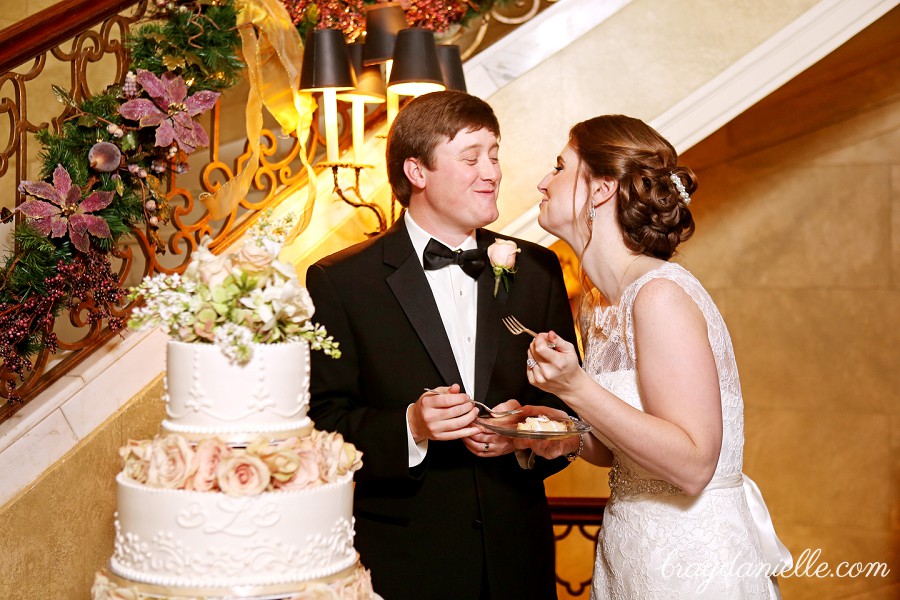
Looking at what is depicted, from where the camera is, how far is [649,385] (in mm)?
2604

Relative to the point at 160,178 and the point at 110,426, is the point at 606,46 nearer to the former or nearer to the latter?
the point at 160,178

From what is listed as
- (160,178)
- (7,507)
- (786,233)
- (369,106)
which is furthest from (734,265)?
(7,507)

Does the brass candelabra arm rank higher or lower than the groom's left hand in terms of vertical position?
higher

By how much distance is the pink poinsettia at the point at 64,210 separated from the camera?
10.8 feet

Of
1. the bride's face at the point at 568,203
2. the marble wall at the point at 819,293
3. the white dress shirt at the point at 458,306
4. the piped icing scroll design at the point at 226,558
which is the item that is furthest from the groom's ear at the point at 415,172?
the marble wall at the point at 819,293

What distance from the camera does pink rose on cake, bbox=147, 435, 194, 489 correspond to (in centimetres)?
212

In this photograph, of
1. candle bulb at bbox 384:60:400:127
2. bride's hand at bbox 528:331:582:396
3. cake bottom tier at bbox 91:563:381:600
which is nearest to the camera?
cake bottom tier at bbox 91:563:381:600

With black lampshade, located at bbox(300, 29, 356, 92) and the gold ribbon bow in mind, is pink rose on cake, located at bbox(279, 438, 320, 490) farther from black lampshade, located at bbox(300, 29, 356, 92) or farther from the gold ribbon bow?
black lampshade, located at bbox(300, 29, 356, 92)

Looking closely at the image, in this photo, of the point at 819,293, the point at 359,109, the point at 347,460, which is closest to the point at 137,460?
the point at 347,460

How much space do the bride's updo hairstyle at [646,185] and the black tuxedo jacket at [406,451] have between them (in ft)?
1.83

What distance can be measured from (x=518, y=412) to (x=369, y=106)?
2.60 m

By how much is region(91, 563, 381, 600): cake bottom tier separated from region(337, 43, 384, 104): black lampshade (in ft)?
8.61

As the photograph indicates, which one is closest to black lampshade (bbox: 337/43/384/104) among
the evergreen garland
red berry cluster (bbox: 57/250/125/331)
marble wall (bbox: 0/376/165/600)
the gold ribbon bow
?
the gold ribbon bow

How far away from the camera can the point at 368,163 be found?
14.0 feet
